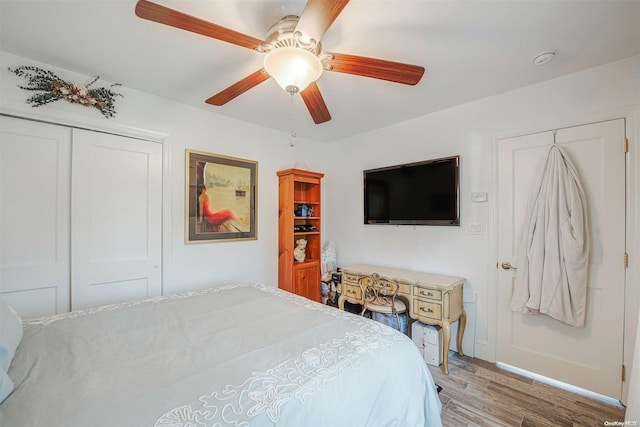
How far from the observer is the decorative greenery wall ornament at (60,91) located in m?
1.96

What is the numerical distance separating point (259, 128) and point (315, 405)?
3054mm

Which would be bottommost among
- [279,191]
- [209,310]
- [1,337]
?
[209,310]

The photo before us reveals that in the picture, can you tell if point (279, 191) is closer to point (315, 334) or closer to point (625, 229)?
point (315, 334)

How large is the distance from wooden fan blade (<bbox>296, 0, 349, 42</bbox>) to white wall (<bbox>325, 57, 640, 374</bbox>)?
2.08 m

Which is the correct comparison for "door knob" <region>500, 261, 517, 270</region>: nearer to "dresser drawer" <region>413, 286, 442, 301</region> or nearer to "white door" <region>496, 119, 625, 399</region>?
"white door" <region>496, 119, 625, 399</region>

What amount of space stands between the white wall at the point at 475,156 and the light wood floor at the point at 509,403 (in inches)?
14.7

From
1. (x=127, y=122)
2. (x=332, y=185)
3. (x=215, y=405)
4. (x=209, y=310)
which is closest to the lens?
(x=215, y=405)

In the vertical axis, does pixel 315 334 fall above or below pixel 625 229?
below

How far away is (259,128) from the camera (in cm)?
332

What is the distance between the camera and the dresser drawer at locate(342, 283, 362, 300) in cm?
293

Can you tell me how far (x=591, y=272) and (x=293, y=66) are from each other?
8.67 feet

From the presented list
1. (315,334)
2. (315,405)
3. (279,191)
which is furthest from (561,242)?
(279,191)

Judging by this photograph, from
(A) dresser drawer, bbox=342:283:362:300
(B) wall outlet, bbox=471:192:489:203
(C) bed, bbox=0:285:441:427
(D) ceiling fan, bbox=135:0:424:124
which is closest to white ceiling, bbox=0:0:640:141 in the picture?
(D) ceiling fan, bbox=135:0:424:124

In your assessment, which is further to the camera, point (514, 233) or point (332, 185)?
point (332, 185)
